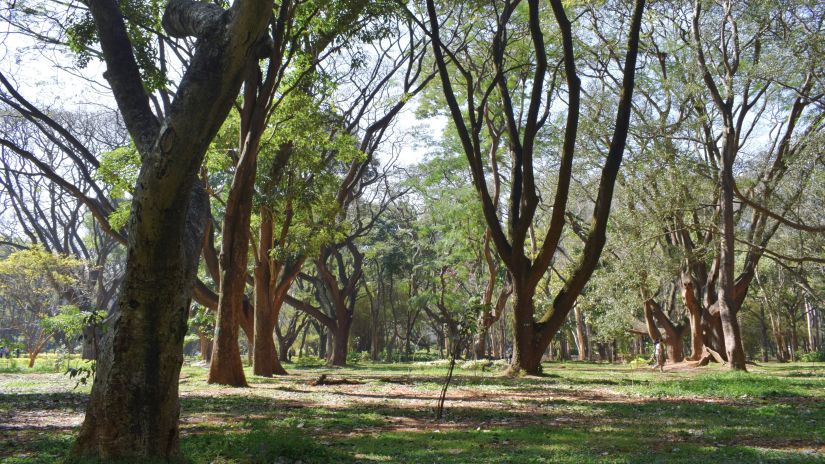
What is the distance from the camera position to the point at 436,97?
24359 mm

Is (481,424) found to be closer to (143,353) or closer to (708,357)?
(143,353)

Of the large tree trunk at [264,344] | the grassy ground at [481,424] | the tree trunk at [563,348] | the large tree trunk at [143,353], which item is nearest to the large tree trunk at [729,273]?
the grassy ground at [481,424]

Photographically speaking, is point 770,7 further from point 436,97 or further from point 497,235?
point 436,97

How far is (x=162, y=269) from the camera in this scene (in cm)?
438

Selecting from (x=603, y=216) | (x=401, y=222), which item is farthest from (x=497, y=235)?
(x=401, y=222)

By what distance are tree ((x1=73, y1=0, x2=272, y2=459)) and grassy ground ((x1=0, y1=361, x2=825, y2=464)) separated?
599 millimetres

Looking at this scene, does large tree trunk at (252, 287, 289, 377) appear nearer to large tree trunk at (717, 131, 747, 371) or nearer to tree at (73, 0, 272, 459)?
large tree trunk at (717, 131, 747, 371)

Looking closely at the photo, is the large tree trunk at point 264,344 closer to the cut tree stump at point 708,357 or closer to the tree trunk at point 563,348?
the cut tree stump at point 708,357

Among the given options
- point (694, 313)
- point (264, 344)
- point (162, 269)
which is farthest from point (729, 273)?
point (162, 269)

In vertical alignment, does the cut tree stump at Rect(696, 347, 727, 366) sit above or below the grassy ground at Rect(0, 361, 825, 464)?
above

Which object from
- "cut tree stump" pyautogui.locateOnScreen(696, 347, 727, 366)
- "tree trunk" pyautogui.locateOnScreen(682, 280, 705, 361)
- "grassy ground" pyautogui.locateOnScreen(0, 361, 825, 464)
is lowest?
"grassy ground" pyautogui.locateOnScreen(0, 361, 825, 464)

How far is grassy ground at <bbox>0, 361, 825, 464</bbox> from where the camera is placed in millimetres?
5586

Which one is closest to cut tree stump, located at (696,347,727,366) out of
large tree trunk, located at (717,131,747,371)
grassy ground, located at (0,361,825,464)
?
large tree trunk, located at (717,131,747,371)

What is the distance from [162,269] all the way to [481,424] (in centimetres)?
492
